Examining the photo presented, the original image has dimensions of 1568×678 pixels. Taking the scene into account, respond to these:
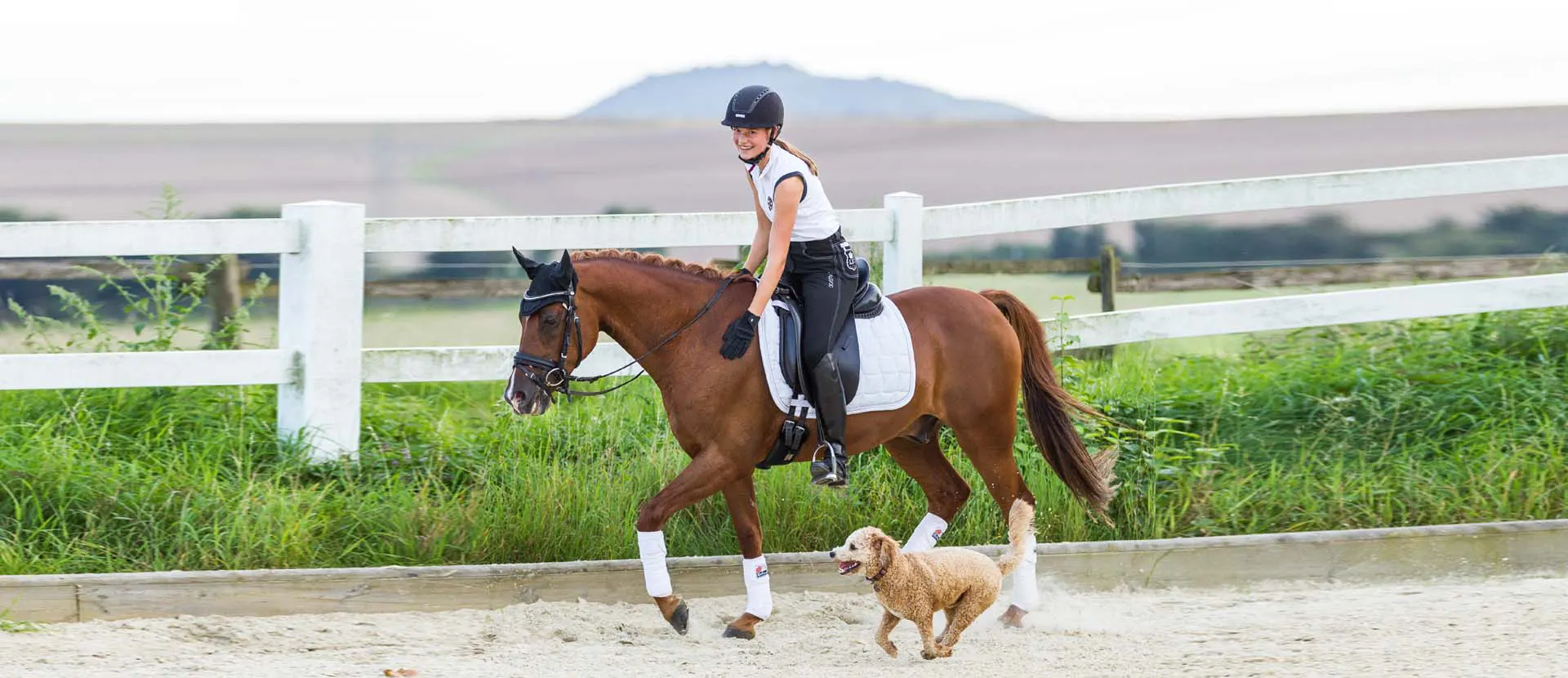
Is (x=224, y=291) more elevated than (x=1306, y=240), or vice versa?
(x=1306, y=240)

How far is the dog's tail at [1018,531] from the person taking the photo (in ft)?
18.4

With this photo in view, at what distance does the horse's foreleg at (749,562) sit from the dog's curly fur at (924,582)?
1.79 feet

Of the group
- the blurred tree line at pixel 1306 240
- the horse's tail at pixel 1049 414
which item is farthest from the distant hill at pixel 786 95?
the horse's tail at pixel 1049 414

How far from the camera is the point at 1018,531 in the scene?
568 cm

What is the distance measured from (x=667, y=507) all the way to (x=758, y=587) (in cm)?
51

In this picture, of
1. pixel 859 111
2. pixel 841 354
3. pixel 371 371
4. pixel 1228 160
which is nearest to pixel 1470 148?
pixel 1228 160

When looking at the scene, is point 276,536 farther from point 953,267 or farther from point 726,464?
point 953,267

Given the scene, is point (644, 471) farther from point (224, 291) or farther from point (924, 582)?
point (224, 291)

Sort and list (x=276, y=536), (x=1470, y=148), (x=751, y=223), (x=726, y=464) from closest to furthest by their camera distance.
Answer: (x=726, y=464) < (x=276, y=536) < (x=751, y=223) < (x=1470, y=148)

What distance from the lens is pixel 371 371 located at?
6.78 meters

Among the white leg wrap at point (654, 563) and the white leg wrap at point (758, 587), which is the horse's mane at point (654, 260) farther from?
the white leg wrap at point (758, 587)

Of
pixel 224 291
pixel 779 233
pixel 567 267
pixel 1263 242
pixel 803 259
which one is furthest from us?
pixel 1263 242

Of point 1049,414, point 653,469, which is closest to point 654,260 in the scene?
point 653,469

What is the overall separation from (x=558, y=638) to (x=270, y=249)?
8.08 feet
